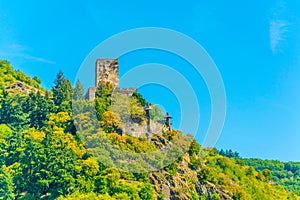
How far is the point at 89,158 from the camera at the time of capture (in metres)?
43.3

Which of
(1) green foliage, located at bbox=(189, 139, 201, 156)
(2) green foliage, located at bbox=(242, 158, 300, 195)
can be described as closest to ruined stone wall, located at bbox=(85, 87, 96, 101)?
(1) green foliage, located at bbox=(189, 139, 201, 156)

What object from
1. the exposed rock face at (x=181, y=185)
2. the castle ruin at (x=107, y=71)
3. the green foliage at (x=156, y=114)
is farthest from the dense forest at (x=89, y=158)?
the castle ruin at (x=107, y=71)

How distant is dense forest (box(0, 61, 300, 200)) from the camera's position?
4031 cm

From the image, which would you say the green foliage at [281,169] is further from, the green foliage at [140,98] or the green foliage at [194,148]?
the green foliage at [140,98]

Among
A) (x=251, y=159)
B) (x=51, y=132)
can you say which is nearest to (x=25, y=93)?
(x=51, y=132)

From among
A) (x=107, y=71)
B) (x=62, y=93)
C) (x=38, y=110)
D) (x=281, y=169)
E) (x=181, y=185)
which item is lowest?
(x=181, y=185)

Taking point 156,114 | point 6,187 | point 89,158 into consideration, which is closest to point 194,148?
point 156,114

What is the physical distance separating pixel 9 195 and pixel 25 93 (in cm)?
2196

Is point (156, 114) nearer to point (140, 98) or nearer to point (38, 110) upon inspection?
point (140, 98)

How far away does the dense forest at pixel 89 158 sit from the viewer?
40.3m

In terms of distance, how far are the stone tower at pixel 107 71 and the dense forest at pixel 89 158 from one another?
90.9 inches

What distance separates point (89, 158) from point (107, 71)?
1510 cm

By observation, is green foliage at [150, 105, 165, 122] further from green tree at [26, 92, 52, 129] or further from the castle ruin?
green tree at [26, 92, 52, 129]

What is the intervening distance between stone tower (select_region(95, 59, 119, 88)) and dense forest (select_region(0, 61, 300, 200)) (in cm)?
231
